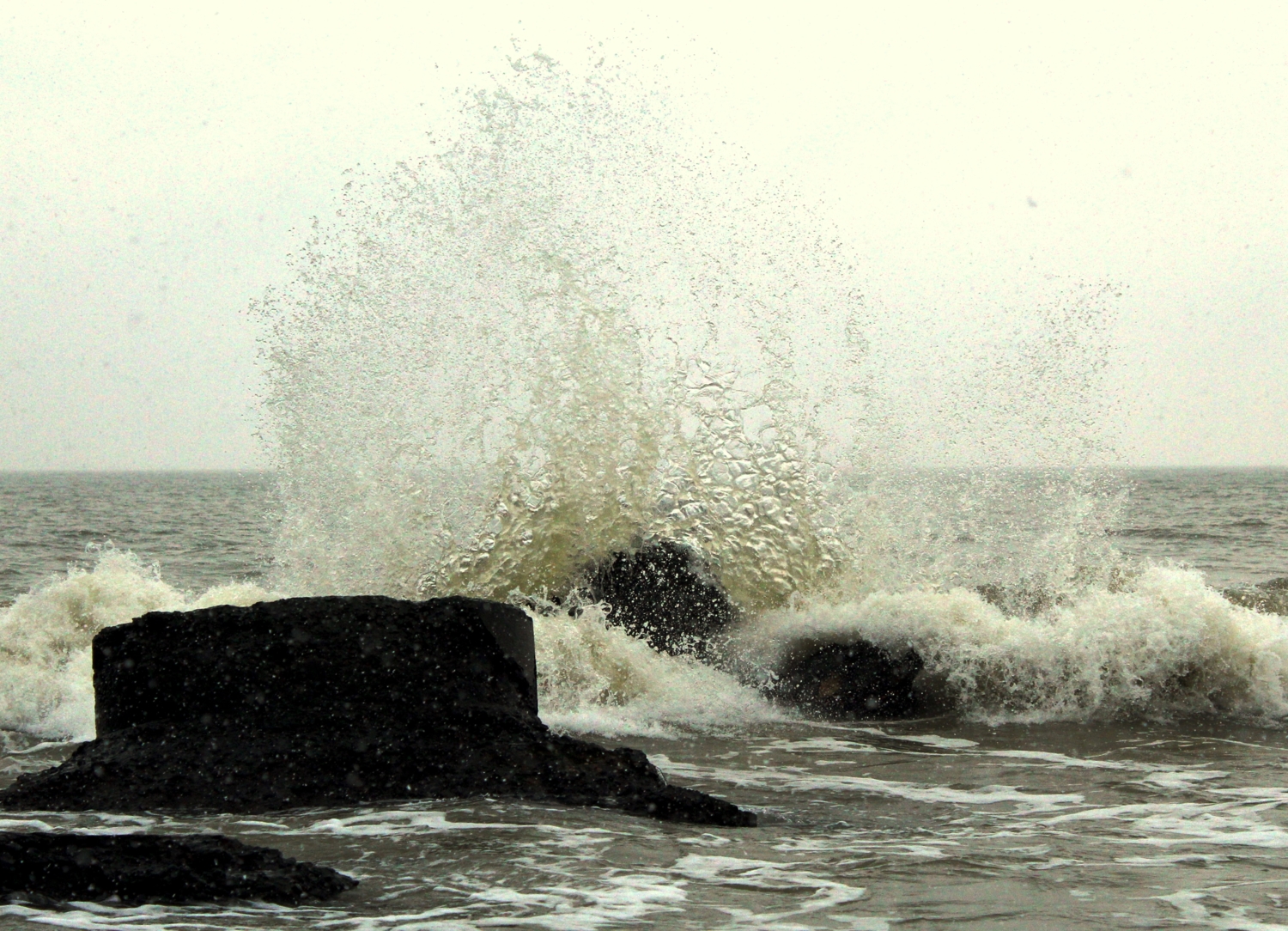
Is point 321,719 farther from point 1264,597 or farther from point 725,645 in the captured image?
point 1264,597

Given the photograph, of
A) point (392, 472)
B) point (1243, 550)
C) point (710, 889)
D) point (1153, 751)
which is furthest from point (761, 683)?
point (1243, 550)

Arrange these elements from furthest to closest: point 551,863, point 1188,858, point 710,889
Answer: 1. point 1188,858
2. point 551,863
3. point 710,889

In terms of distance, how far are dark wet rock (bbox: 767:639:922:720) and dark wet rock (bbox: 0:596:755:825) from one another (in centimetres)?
311

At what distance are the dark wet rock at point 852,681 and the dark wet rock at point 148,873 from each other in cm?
461

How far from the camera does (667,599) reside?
9.20 m

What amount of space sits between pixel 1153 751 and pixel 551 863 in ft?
12.3

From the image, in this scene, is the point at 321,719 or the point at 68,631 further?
the point at 68,631

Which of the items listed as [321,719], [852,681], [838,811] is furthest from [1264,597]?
[321,719]

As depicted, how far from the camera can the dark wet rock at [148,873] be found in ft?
11.4

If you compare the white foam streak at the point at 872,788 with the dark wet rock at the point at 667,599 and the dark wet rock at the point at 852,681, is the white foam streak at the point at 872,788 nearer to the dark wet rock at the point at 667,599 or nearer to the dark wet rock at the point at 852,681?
the dark wet rock at the point at 852,681

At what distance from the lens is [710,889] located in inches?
147

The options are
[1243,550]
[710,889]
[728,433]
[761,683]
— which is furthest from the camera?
[1243,550]

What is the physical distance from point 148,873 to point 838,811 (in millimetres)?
2516

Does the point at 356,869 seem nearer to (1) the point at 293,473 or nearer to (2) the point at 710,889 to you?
(2) the point at 710,889
